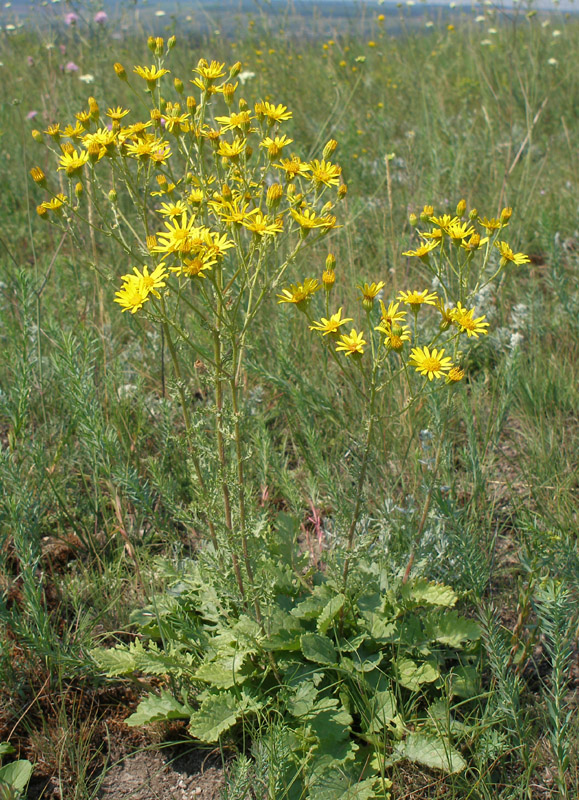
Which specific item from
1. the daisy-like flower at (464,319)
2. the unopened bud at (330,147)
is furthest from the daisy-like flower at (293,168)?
the daisy-like flower at (464,319)

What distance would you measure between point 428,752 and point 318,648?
361mm

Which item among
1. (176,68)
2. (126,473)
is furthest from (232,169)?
(176,68)

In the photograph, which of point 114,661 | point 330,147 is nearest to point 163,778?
point 114,661

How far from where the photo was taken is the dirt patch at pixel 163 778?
156cm

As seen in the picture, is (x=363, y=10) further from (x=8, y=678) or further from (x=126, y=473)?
(x=8, y=678)

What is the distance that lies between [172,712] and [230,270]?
174cm

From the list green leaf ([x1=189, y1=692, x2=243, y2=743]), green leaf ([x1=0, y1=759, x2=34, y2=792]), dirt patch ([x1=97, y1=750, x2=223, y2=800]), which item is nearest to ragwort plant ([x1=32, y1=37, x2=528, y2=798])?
green leaf ([x1=189, y1=692, x2=243, y2=743])

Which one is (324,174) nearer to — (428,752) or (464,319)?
(464,319)

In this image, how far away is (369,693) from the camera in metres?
1.64

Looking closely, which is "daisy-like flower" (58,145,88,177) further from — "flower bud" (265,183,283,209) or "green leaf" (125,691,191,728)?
"green leaf" (125,691,191,728)

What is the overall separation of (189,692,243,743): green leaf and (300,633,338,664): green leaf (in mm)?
226

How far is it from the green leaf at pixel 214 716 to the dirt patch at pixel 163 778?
5.4 inches

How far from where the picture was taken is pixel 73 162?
1.55 metres

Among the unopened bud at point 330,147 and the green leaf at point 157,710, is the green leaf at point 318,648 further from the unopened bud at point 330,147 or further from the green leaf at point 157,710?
the unopened bud at point 330,147
